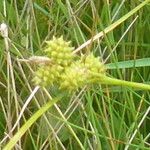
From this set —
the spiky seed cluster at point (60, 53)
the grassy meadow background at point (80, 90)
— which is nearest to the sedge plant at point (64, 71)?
the spiky seed cluster at point (60, 53)

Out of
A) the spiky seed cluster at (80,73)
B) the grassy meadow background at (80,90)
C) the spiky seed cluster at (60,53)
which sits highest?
the spiky seed cluster at (60,53)

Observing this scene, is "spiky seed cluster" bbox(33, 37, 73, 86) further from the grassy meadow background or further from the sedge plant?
the grassy meadow background

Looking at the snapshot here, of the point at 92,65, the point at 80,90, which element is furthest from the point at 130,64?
the point at 92,65

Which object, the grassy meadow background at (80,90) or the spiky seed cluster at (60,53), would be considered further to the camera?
the grassy meadow background at (80,90)

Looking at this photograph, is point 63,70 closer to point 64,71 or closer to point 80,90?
point 64,71

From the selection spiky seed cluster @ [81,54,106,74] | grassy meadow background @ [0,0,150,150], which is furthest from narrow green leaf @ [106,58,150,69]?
spiky seed cluster @ [81,54,106,74]

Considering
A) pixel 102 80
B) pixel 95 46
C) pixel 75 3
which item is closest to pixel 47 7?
pixel 75 3

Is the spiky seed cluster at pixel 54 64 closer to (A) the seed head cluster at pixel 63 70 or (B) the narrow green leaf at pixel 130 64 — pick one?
(A) the seed head cluster at pixel 63 70
